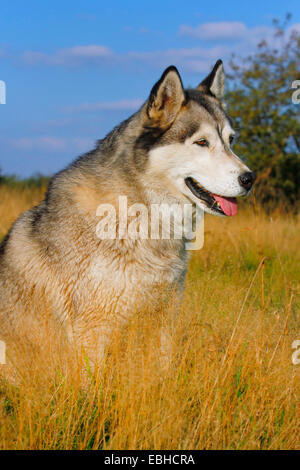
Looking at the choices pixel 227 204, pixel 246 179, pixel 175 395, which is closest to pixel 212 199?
pixel 227 204

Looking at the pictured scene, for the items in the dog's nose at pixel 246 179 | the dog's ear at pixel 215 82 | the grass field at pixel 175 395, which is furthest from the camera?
the dog's ear at pixel 215 82

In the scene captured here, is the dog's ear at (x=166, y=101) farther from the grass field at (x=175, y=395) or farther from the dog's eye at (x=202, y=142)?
the grass field at (x=175, y=395)

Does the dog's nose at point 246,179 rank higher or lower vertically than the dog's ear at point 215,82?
lower

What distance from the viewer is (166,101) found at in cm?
372

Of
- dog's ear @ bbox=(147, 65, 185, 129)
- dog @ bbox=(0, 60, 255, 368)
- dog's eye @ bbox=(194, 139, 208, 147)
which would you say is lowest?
dog @ bbox=(0, 60, 255, 368)

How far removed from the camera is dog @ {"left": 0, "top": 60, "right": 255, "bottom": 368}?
3461mm

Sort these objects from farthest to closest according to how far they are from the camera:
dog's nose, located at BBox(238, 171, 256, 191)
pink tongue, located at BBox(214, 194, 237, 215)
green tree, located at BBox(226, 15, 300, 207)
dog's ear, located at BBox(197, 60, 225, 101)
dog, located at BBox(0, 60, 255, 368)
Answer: green tree, located at BBox(226, 15, 300, 207), dog's ear, located at BBox(197, 60, 225, 101), pink tongue, located at BBox(214, 194, 237, 215), dog's nose, located at BBox(238, 171, 256, 191), dog, located at BBox(0, 60, 255, 368)

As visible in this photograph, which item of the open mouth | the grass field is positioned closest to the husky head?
the open mouth

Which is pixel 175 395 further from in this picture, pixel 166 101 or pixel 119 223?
pixel 166 101

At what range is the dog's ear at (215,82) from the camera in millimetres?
4295

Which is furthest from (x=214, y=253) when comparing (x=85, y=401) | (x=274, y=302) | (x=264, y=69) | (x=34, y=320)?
(x=264, y=69)

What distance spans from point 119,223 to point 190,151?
75 centimetres

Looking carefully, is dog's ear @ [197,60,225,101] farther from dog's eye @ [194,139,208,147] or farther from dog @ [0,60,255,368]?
dog's eye @ [194,139,208,147]

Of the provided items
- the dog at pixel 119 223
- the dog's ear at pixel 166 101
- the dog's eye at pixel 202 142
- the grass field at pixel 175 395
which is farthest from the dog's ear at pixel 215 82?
the grass field at pixel 175 395
